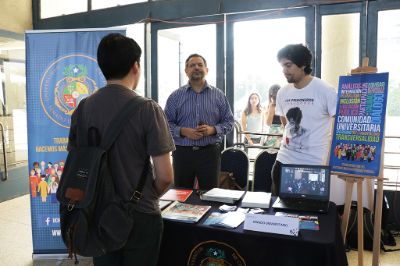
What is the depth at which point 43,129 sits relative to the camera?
263cm

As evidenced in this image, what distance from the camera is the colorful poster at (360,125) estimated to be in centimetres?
201

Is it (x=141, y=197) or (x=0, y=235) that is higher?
(x=141, y=197)

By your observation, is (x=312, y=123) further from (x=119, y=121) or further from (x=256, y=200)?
(x=119, y=121)

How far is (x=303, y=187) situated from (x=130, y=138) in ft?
3.42

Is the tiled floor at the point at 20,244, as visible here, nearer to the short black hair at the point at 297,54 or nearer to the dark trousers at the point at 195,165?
the dark trousers at the point at 195,165

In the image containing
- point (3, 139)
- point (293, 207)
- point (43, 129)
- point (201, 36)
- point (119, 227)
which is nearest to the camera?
point (119, 227)

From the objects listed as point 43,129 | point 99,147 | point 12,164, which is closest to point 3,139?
point 12,164

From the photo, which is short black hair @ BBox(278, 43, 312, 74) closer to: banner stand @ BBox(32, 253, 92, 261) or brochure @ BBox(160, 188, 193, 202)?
brochure @ BBox(160, 188, 193, 202)

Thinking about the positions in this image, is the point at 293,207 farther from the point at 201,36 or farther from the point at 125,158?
the point at 201,36

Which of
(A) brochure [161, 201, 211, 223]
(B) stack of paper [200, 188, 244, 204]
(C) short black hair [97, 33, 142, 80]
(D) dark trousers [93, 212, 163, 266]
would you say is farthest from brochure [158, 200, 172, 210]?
(C) short black hair [97, 33, 142, 80]

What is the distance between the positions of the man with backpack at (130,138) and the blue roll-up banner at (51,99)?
148 cm

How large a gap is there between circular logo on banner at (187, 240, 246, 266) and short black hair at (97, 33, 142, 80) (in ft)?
2.77

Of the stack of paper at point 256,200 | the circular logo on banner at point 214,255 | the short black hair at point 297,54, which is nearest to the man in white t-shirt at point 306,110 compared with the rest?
the short black hair at point 297,54

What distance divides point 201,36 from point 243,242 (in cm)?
280
